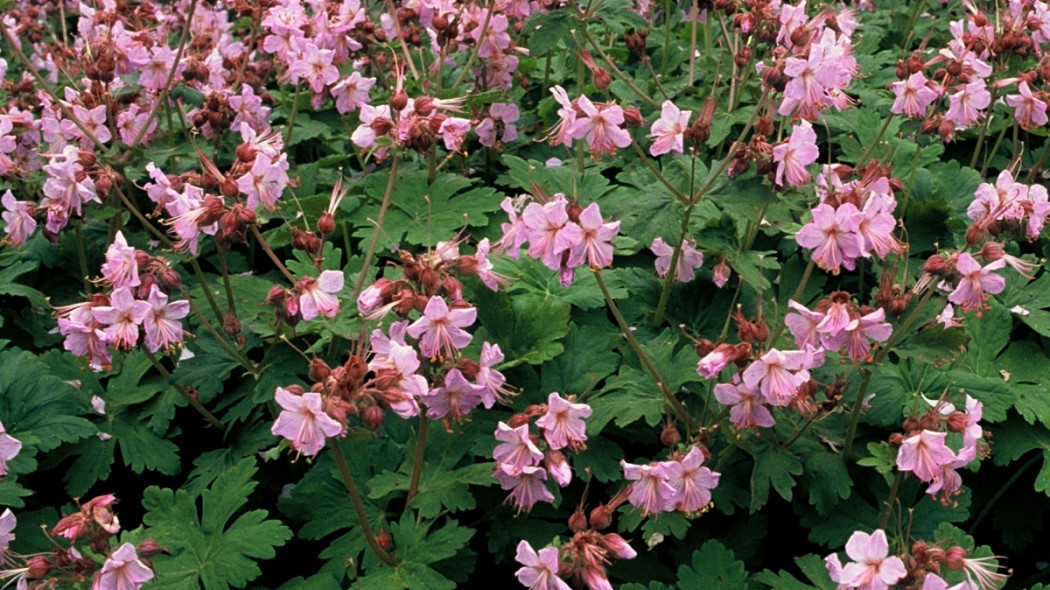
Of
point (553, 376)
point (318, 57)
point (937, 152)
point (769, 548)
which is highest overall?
point (318, 57)

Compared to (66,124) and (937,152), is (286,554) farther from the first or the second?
(937,152)

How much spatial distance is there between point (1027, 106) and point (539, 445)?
2378 millimetres

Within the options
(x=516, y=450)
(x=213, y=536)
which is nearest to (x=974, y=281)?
(x=516, y=450)

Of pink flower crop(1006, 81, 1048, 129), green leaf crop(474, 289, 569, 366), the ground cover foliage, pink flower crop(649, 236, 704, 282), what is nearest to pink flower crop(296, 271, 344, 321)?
the ground cover foliage

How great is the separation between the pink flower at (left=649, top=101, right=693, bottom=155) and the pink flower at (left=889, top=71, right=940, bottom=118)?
1.34 m

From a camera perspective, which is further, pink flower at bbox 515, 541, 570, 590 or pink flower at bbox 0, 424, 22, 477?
pink flower at bbox 0, 424, 22, 477

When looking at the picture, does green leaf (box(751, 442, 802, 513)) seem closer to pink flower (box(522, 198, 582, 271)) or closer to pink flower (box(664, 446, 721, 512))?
pink flower (box(664, 446, 721, 512))

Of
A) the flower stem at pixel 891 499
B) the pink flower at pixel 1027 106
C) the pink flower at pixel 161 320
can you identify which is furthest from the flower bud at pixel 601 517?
the pink flower at pixel 1027 106

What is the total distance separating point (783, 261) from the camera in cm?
375

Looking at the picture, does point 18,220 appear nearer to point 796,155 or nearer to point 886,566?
point 796,155

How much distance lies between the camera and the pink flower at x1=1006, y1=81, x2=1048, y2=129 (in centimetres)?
350

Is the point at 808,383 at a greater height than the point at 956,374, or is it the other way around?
the point at 808,383

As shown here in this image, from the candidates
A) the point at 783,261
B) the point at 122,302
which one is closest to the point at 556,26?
the point at 783,261

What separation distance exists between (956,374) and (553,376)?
1.24m
